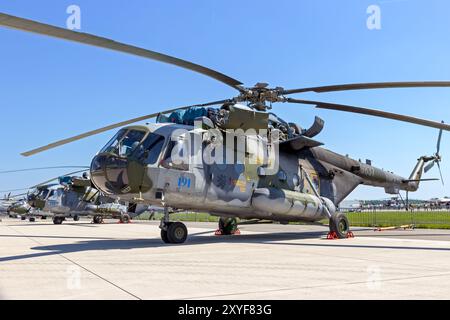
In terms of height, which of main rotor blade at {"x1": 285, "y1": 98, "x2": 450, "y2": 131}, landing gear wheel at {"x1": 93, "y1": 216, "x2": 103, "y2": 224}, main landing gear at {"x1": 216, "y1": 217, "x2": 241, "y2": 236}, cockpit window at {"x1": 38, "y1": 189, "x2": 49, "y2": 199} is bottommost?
landing gear wheel at {"x1": 93, "y1": 216, "x2": 103, "y2": 224}

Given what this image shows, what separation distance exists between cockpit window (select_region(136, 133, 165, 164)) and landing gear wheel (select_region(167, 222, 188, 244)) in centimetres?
→ 197

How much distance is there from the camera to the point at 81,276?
5.93m

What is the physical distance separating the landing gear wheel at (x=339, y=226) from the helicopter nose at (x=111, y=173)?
6.93 metres

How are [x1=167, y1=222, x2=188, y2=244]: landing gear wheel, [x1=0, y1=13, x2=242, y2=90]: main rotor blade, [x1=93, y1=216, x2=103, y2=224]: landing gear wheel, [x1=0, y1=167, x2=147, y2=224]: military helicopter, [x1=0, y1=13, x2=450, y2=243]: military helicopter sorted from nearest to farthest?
[x1=0, y1=13, x2=242, y2=90]: main rotor blade → [x1=0, y1=13, x2=450, y2=243]: military helicopter → [x1=167, y1=222, x2=188, y2=244]: landing gear wheel → [x1=0, y1=167, x2=147, y2=224]: military helicopter → [x1=93, y1=216, x2=103, y2=224]: landing gear wheel

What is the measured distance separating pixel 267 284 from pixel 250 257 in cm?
313

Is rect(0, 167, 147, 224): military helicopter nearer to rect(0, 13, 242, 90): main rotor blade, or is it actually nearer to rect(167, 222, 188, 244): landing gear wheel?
rect(167, 222, 188, 244): landing gear wheel

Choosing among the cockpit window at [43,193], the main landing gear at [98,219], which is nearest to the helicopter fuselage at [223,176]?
the cockpit window at [43,193]

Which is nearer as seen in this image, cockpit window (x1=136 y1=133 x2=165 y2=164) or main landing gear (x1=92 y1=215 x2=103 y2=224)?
cockpit window (x1=136 y1=133 x2=165 y2=164)

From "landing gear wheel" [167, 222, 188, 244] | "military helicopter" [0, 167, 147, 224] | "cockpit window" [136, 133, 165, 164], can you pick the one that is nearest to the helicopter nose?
"cockpit window" [136, 133, 165, 164]

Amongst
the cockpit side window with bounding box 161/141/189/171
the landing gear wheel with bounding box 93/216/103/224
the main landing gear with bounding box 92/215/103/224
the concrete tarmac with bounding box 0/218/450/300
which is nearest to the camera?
the concrete tarmac with bounding box 0/218/450/300

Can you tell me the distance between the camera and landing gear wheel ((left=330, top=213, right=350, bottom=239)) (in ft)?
44.7

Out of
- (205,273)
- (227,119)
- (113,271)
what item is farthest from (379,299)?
(227,119)

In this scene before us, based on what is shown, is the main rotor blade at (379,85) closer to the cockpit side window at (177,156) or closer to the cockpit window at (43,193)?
the cockpit side window at (177,156)
